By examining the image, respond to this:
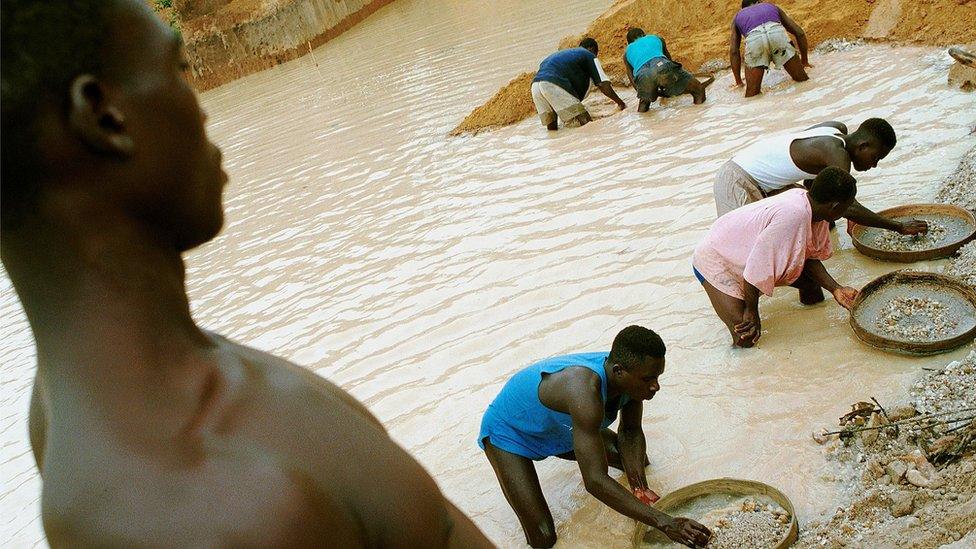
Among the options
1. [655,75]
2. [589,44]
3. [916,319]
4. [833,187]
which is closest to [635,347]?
[833,187]

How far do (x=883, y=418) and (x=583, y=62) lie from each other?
22.0 ft

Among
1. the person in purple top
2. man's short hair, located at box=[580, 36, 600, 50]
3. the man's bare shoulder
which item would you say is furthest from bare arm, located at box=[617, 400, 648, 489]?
man's short hair, located at box=[580, 36, 600, 50]

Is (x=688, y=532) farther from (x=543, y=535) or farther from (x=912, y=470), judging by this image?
(x=912, y=470)

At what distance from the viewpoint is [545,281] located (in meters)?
5.64

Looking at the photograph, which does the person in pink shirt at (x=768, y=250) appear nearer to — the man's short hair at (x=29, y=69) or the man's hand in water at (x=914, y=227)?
the man's hand in water at (x=914, y=227)

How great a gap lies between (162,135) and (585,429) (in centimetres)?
261

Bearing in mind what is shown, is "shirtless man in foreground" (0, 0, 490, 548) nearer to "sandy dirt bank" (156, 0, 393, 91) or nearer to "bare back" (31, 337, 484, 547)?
"bare back" (31, 337, 484, 547)

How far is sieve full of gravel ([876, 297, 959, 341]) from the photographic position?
3877 millimetres

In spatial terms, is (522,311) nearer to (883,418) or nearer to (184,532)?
(883,418)

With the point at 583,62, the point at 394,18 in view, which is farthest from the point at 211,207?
the point at 394,18

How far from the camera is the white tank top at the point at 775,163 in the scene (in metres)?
5.01

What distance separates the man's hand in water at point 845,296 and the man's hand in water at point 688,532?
5.56 ft

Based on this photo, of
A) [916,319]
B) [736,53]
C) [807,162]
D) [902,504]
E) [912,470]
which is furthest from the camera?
[736,53]

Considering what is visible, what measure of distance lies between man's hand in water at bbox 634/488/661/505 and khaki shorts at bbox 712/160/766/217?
2.23 metres
